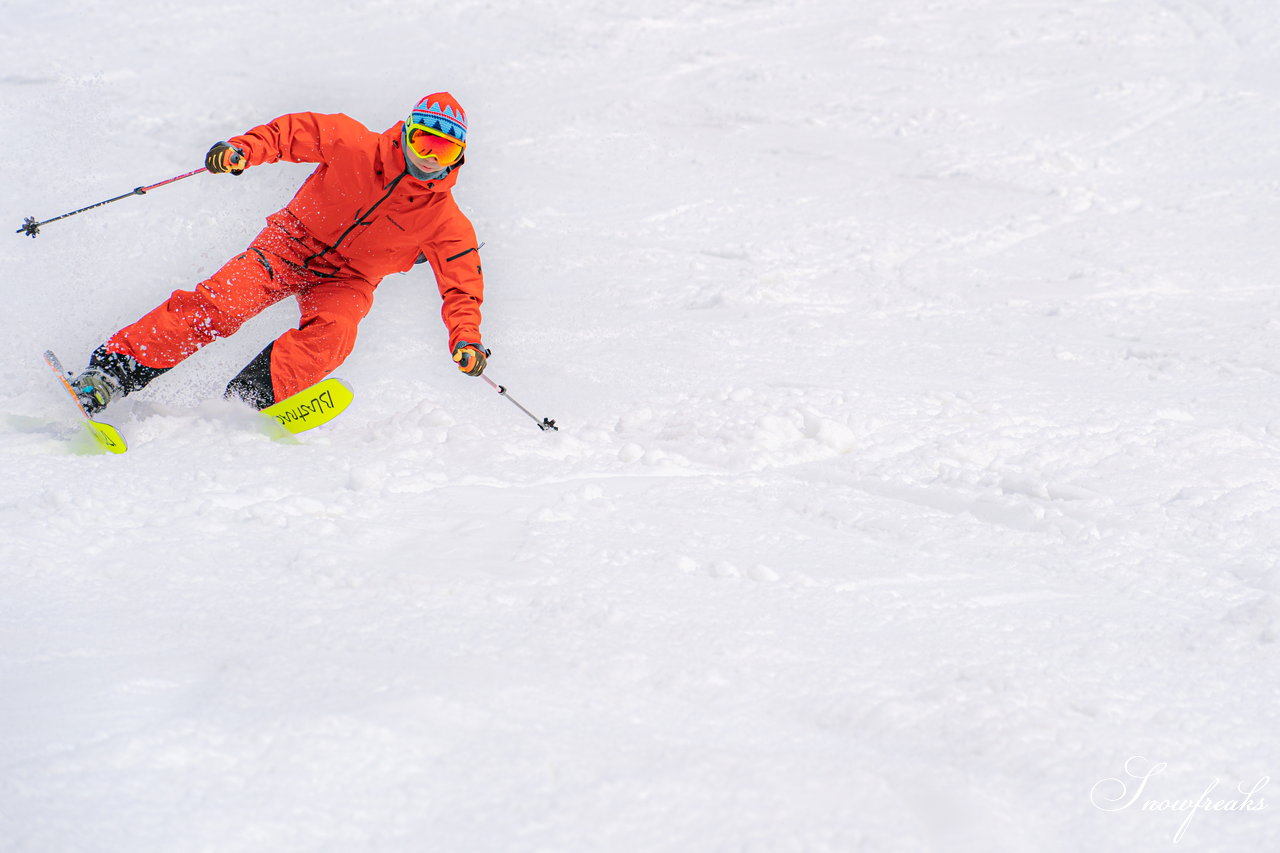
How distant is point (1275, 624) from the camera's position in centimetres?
277

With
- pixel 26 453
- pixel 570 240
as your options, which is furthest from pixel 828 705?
pixel 570 240

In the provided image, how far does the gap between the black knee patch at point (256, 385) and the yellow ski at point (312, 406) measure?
4.7 inches

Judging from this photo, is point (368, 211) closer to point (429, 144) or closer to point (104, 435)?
point (429, 144)

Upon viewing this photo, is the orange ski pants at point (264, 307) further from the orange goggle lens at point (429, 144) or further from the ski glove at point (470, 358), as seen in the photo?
the orange goggle lens at point (429, 144)

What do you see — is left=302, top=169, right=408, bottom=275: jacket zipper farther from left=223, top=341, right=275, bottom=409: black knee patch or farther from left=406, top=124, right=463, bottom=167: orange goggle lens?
left=223, top=341, right=275, bottom=409: black knee patch

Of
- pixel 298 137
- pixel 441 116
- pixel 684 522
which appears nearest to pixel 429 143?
pixel 441 116

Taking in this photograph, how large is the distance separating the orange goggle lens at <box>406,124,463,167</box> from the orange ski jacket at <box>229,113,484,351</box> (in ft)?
0.31

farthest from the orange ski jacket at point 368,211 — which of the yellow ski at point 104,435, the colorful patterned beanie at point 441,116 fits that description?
the yellow ski at point 104,435

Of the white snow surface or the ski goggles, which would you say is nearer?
the white snow surface

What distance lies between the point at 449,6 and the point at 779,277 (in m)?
8.09

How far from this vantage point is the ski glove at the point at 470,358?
3.93 m

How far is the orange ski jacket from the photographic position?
389cm

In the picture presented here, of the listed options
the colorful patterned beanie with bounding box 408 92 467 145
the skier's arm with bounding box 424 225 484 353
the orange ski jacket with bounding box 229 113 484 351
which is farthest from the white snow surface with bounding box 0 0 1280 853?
the colorful patterned beanie with bounding box 408 92 467 145

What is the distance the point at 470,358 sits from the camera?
A: 3936 mm
